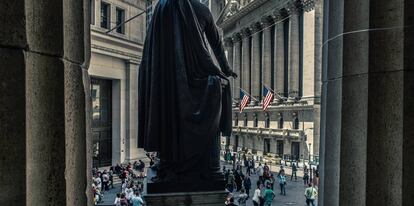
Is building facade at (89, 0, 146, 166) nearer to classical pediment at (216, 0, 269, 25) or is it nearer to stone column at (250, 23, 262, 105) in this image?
classical pediment at (216, 0, 269, 25)

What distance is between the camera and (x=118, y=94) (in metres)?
33.2

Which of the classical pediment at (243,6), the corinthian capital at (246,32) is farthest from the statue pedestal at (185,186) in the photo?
the corinthian capital at (246,32)

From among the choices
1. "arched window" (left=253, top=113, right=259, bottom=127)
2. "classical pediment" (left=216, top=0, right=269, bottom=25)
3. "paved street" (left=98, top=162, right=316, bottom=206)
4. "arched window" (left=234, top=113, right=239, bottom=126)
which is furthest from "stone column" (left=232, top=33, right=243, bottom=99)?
"paved street" (left=98, top=162, right=316, bottom=206)

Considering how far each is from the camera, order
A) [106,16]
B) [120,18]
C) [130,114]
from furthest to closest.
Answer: [130,114] < [120,18] < [106,16]

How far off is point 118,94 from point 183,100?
2975 cm

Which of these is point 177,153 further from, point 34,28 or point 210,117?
point 34,28

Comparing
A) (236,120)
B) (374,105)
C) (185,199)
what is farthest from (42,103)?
(236,120)

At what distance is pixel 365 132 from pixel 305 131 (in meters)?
40.9

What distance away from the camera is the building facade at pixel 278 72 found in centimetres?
4328

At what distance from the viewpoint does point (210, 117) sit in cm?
430

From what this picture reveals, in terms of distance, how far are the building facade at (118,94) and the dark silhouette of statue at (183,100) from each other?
27.6m

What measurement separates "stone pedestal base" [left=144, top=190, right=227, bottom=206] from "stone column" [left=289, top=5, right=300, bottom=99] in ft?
144

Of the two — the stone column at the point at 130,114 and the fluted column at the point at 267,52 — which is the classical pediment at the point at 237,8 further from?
the stone column at the point at 130,114

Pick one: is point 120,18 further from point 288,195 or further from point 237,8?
point 237,8
